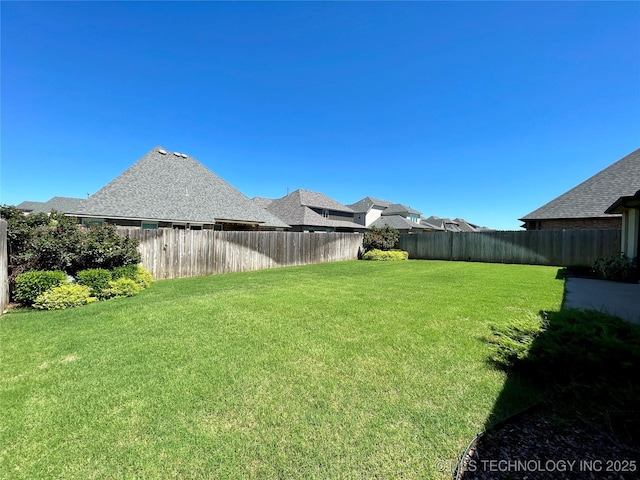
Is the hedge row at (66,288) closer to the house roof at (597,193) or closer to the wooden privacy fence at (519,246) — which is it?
the wooden privacy fence at (519,246)

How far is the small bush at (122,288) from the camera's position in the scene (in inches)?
274

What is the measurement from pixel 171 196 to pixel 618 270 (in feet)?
68.8

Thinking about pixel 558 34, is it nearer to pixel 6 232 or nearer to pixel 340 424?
pixel 340 424

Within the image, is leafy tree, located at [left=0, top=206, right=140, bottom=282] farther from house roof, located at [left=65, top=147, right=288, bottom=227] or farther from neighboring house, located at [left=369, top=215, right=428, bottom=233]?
Answer: neighboring house, located at [left=369, top=215, right=428, bottom=233]

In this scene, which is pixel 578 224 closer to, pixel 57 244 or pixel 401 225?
pixel 401 225

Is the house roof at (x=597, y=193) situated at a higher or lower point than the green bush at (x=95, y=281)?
higher

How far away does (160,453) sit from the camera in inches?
77.1

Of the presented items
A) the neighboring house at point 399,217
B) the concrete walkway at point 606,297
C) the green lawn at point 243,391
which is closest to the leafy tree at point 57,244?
the green lawn at point 243,391

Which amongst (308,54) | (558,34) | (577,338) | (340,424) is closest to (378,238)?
(308,54)

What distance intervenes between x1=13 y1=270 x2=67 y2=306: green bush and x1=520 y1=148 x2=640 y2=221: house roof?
23.7 m

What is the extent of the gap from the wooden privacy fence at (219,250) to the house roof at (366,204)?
29.7m

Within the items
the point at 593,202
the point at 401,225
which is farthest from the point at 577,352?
the point at 401,225

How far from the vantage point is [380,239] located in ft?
65.6

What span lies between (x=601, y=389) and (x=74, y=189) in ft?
132
